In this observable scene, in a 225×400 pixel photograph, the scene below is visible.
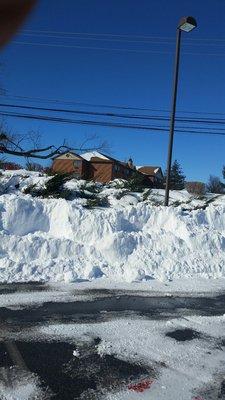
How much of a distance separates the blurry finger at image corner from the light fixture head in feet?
41.6

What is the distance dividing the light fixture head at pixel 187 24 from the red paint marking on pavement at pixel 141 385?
34.7 feet

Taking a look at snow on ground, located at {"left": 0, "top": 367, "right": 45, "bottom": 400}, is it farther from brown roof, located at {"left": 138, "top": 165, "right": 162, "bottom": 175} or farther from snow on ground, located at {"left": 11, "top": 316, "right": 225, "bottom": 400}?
brown roof, located at {"left": 138, "top": 165, "right": 162, "bottom": 175}

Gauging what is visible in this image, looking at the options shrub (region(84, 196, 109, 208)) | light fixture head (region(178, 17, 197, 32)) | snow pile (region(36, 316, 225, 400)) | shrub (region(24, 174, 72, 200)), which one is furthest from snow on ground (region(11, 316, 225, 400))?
light fixture head (region(178, 17, 197, 32))

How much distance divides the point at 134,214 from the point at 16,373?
868 cm

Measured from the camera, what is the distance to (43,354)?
5.33 m

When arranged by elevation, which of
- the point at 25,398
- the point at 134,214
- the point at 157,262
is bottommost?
the point at 25,398

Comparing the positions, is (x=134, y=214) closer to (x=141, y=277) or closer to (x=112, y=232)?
(x=112, y=232)

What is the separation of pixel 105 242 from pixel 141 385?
264 inches

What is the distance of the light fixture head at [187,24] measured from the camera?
42.7ft

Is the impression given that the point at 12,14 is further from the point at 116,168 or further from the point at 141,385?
the point at 116,168

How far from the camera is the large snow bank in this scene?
394 inches

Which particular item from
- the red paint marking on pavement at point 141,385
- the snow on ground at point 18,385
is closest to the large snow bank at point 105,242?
the snow on ground at point 18,385

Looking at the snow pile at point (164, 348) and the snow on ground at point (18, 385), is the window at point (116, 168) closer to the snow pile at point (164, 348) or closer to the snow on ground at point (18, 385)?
the snow pile at point (164, 348)

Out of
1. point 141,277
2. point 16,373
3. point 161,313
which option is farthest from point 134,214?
point 16,373
